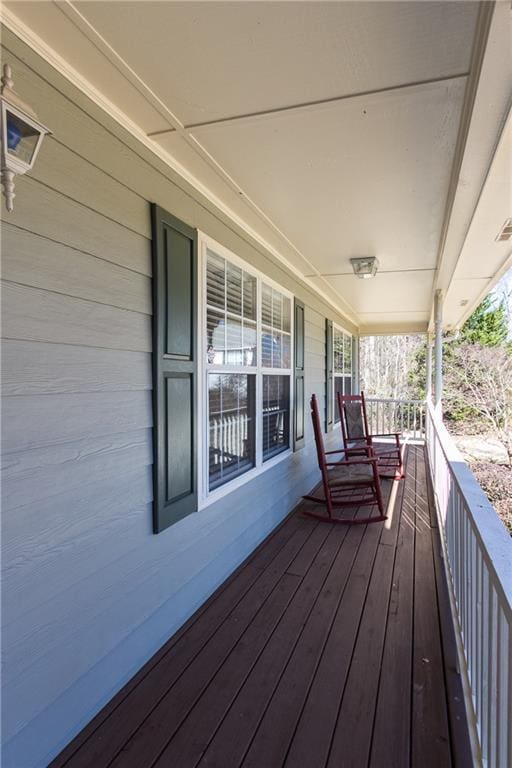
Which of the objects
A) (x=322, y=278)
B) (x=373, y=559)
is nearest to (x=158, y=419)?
(x=373, y=559)

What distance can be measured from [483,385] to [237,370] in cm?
1012

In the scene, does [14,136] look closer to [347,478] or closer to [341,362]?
[347,478]

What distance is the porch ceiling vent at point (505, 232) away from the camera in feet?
8.48

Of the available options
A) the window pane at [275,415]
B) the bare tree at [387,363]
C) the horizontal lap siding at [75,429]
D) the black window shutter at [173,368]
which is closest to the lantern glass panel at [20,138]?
the horizontal lap siding at [75,429]

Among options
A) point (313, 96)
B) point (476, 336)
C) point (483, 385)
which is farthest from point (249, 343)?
point (476, 336)

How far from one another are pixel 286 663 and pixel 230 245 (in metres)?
2.45

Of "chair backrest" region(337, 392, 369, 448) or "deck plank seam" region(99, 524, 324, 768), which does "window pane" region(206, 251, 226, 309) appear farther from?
"chair backrest" region(337, 392, 369, 448)

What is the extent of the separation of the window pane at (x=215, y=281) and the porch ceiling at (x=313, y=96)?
14.5 inches

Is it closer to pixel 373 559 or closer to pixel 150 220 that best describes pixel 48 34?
pixel 150 220

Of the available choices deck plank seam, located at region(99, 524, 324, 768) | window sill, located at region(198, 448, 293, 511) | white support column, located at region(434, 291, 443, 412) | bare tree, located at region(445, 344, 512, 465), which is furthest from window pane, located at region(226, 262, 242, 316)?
bare tree, located at region(445, 344, 512, 465)

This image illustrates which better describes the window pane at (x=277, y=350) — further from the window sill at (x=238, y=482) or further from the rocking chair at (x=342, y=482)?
the window sill at (x=238, y=482)

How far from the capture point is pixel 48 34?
4.37 ft

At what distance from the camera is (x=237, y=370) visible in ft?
9.77

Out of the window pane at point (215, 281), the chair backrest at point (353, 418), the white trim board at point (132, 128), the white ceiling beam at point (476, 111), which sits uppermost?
the white trim board at point (132, 128)
